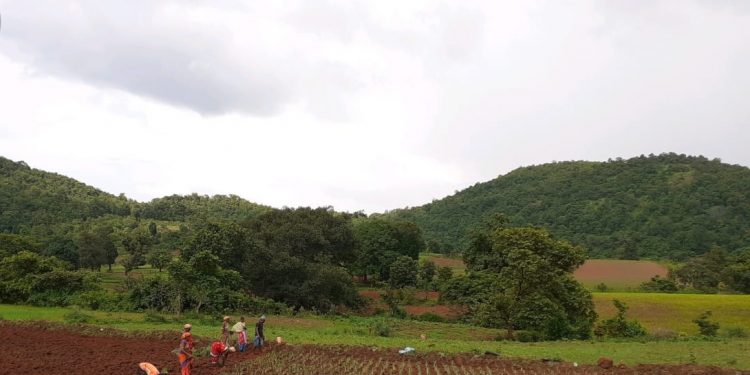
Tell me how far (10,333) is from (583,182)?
125782 mm

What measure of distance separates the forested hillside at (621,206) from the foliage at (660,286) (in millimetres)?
29132

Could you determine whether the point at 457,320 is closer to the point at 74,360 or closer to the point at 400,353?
the point at 400,353

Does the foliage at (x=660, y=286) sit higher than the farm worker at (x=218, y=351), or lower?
higher

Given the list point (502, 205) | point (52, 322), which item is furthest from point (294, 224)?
point (502, 205)

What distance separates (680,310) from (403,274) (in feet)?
107

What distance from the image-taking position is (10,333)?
26.7 m

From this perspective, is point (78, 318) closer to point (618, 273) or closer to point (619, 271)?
point (618, 273)

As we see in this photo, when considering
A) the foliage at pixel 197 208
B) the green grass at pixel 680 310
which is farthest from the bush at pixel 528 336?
the foliage at pixel 197 208

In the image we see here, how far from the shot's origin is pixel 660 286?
221 feet

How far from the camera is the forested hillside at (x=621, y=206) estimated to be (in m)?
100

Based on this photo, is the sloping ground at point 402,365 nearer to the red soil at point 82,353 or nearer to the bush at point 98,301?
the red soil at point 82,353

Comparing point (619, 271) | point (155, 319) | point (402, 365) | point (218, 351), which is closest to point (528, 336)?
point (402, 365)

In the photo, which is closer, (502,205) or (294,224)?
(294,224)

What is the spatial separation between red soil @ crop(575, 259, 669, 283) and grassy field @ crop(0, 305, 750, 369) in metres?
42.9
